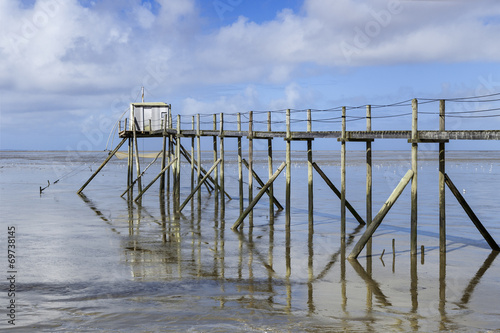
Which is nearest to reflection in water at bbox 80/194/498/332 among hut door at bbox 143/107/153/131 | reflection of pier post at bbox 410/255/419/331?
reflection of pier post at bbox 410/255/419/331

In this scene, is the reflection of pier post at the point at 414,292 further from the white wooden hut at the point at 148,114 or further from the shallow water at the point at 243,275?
the white wooden hut at the point at 148,114

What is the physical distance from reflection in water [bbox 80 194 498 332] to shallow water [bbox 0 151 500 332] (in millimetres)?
31

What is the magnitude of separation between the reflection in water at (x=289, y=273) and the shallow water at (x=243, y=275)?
0.10 ft

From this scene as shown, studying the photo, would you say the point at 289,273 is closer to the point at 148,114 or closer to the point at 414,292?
the point at 414,292

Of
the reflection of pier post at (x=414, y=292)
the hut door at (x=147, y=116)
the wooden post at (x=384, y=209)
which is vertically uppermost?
the hut door at (x=147, y=116)

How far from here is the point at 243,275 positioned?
13.9 m

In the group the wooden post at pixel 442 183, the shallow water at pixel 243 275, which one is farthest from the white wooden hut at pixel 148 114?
the wooden post at pixel 442 183

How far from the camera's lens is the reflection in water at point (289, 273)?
11.0 metres

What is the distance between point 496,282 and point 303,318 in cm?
520

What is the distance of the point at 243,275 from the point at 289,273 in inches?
43.0

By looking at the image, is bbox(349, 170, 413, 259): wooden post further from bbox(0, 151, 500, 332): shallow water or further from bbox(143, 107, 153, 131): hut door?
bbox(143, 107, 153, 131): hut door

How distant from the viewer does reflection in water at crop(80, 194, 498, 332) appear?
432 inches

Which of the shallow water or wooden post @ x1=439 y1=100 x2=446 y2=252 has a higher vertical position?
wooden post @ x1=439 y1=100 x2=446 y2=252

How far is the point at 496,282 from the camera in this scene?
13.2 meters
